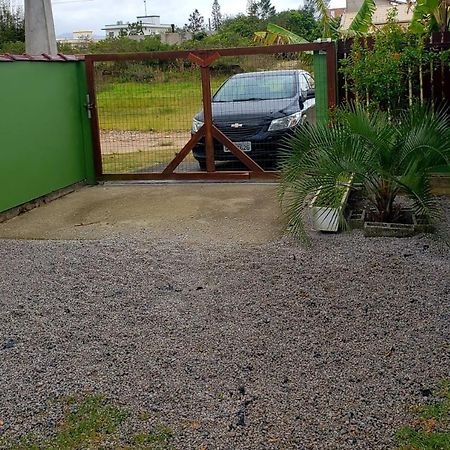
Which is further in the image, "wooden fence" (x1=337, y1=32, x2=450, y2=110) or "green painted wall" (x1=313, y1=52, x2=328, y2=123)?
"green painted wall" (x1=313, y1=52, x2=328, y2=123)

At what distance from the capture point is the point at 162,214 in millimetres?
8430

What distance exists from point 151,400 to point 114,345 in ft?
2.70

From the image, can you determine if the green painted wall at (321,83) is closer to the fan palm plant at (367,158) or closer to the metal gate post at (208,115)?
the metal gate post at (208,115)

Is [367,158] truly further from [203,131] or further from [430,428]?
[203,131]

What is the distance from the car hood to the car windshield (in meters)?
0.08

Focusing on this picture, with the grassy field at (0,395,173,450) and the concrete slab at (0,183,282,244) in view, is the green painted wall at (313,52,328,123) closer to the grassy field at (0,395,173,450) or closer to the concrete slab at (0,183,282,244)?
the concrete slab at (0,183,282,244)

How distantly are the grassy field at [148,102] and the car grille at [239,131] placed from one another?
20.8 inches

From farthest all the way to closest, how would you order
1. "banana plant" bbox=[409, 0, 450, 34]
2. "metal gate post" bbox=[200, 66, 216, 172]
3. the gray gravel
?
"metal gate post" bbox=[200, 66, 216, 172] → "banana plant" bbox=[409, 0, 450, 34] → the gray gravel

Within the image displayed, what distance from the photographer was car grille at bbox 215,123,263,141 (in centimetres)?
1012

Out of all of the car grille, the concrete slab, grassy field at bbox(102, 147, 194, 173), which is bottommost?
the concrete slab

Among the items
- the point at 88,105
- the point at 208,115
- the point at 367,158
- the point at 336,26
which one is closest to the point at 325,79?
the point at 208,115

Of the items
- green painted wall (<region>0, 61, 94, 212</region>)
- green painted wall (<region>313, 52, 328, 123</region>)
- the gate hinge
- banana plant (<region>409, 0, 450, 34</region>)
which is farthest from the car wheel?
banana plant (<region>409, 0, 450, 34</region>)

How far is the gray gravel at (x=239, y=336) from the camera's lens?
3.57 m

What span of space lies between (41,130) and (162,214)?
7.06 feet
